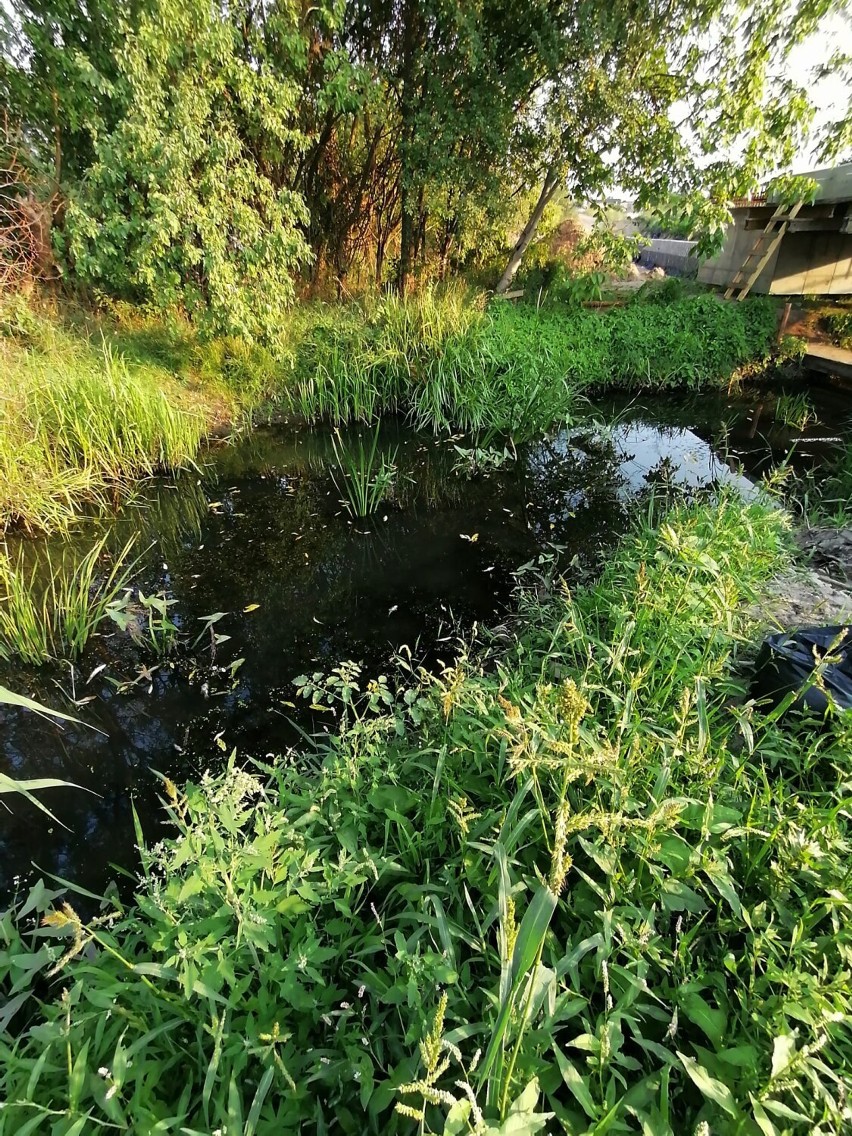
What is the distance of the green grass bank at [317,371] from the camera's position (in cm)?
410

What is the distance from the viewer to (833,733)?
1518mm

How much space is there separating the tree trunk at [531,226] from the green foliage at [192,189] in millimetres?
3870

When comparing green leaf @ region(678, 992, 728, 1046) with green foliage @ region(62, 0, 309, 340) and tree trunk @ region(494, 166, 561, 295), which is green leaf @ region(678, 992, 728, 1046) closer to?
green foliage @ region(62, 0, 309, 340)

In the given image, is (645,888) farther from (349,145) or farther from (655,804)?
(349,145)

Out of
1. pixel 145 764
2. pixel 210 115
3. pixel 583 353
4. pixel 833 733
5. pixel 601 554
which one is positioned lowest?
pixel 145 764

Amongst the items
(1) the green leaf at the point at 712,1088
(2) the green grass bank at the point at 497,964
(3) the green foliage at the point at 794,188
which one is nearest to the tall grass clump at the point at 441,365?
(3) the green foliage at the point at 794,188

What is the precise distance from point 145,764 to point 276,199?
5.62 metres

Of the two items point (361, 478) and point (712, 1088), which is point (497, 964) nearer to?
point (712, 1088)

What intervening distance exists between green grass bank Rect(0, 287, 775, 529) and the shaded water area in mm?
359

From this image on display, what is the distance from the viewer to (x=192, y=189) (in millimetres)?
4688

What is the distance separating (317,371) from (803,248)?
700 cm

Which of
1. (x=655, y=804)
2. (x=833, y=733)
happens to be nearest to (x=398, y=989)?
(x=655, y=804)

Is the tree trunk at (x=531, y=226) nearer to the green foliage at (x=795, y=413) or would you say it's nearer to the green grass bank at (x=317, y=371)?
the green grass bank at (x=317, y=371)

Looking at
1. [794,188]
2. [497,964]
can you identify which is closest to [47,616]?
[497,964]
